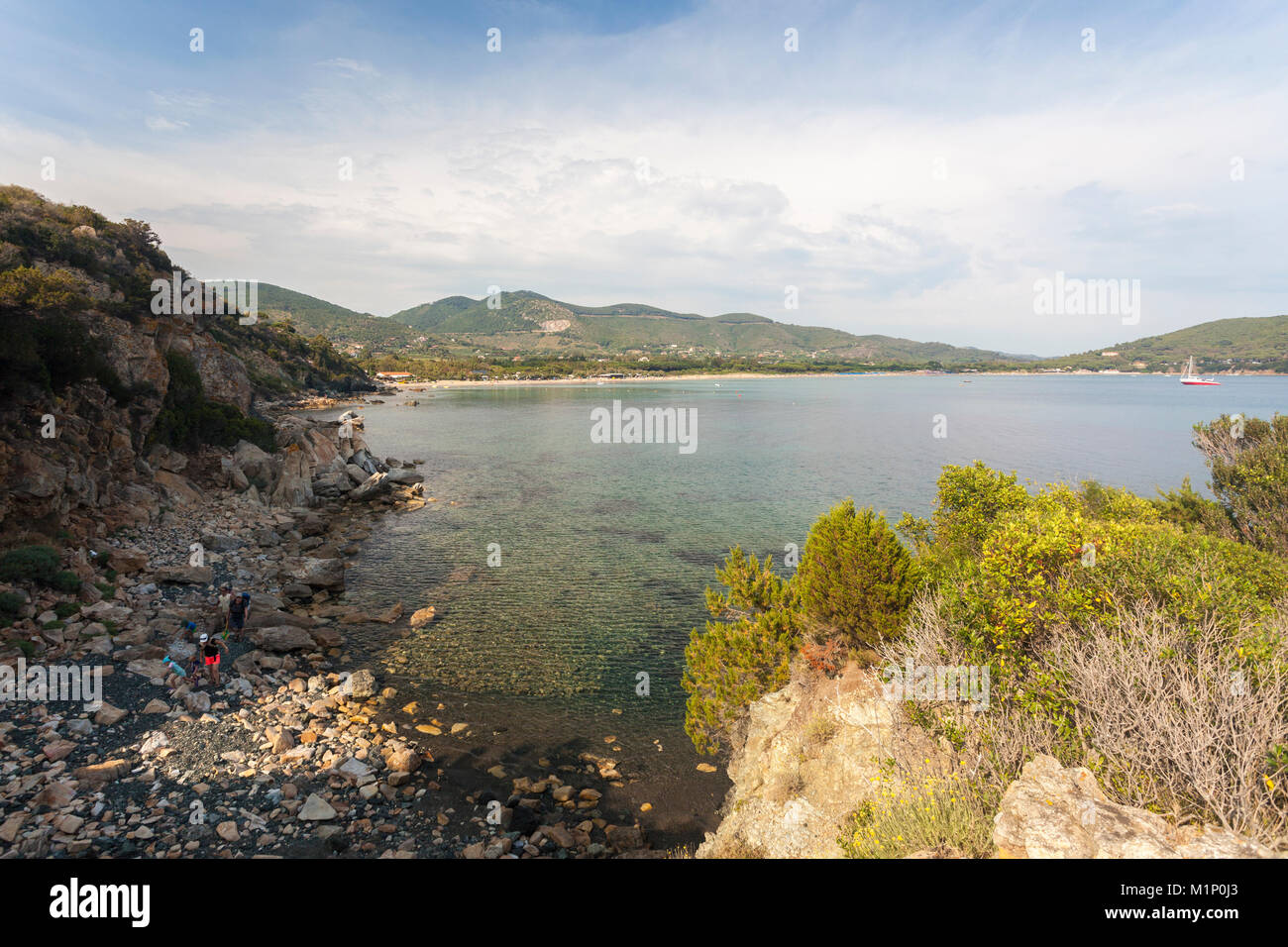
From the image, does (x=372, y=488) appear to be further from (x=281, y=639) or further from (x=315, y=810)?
(x=315, y=810)

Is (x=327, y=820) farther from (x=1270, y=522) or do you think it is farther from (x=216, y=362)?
(x=216, y=362)

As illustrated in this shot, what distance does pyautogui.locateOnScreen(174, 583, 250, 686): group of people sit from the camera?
51.1 ft

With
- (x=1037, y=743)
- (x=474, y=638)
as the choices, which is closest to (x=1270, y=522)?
(x=1037, y=743)

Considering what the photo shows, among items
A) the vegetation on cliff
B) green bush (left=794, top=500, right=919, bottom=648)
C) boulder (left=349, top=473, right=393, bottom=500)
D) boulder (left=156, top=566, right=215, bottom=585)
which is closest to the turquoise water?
boulder (left=349, top=473, right=393, bottom=500)

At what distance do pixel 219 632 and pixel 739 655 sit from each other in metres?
16.7

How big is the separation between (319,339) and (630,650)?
458 feet

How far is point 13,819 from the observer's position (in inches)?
387

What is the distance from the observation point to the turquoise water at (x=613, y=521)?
18.4 metres

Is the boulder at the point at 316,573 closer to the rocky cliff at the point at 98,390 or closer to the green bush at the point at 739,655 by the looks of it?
the rocky cliff at the point at 98,390

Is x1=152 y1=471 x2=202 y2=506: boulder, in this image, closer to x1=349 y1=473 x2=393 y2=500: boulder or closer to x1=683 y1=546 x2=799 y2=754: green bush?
x1=349 y1=473 x2=393 y2=500: boulder

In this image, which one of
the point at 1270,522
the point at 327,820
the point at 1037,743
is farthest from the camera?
the point at 1270,522

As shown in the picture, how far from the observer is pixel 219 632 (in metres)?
18.4

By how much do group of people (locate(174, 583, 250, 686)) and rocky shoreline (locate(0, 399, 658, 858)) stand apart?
34 cm

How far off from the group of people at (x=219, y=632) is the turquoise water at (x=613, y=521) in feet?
13.8
